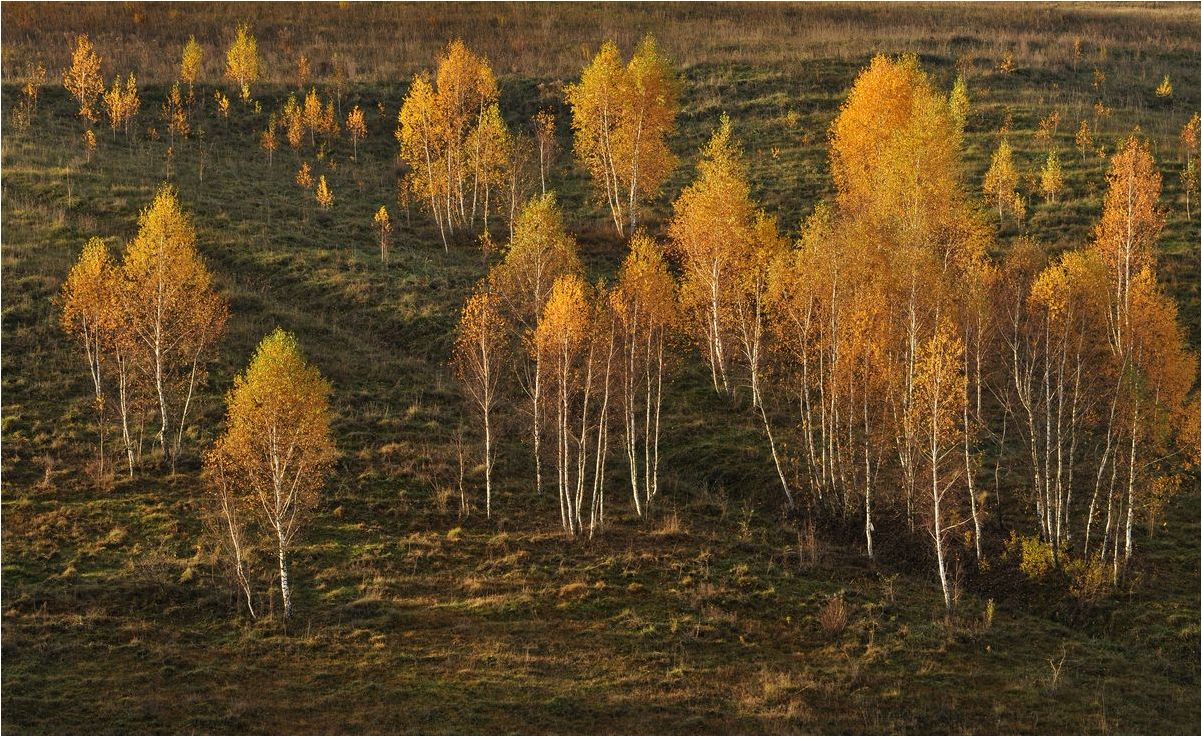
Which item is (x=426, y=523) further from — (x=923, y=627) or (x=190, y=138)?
(x=190, y=138)

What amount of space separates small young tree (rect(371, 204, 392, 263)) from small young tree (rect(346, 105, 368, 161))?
54.6 feet

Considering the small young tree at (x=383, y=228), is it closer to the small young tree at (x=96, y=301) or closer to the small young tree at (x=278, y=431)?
the small young tree at (x=96, y=301)

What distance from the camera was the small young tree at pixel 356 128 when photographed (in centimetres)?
8825

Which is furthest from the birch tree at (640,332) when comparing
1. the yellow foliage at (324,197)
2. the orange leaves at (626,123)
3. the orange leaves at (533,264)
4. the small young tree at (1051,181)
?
the small young tree at (1051,181)

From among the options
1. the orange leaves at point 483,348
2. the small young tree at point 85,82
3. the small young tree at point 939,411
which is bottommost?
the small young tree at point 939,411

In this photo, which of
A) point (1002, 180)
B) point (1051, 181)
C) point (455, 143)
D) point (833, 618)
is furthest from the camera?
point (455, 143)

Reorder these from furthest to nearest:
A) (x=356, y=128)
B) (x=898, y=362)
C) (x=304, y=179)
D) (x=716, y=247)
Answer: (x=356, y=128), (x=304, y=179), (x=716, y=247), (x=898, y=362)

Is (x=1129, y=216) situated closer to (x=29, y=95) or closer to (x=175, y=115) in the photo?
(x=175, y=115)

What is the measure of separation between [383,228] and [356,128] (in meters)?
21.4

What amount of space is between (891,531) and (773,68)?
71250 mm

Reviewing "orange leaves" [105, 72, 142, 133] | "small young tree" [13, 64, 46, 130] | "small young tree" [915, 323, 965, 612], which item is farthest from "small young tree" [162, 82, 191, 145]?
"small young tree" [915, 323, 965, 612]

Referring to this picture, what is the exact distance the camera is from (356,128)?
8875 centimetres

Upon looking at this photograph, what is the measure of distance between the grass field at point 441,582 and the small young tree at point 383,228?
1268mm

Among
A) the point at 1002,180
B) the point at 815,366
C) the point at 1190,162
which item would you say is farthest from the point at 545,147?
the point at 1190,162
